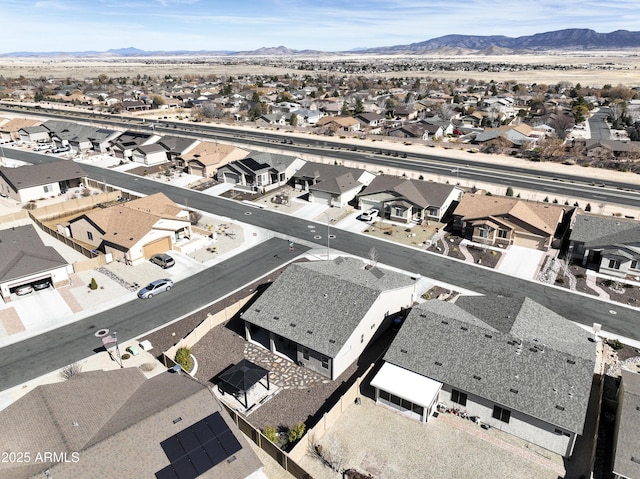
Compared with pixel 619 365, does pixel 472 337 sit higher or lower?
higher

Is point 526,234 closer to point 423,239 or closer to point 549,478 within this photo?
point 423,239

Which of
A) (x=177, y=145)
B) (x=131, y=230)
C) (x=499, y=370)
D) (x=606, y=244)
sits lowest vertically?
(x=499, y=370)

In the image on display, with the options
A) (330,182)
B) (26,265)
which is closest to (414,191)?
(330,182)

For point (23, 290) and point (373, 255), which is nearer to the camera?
point (23, 290)

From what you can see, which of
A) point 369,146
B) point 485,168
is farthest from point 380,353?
point 369,146

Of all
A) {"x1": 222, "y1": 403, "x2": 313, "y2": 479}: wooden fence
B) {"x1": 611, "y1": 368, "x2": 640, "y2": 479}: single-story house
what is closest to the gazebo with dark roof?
{"x1": 222, "y1": 403, "x2": 313, "y2": 479}: wooden fence

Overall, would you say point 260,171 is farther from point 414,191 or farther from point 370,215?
point 414,191

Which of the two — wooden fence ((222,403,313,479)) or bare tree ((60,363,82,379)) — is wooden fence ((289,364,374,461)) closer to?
wooden fence ((222,403,313,479))
